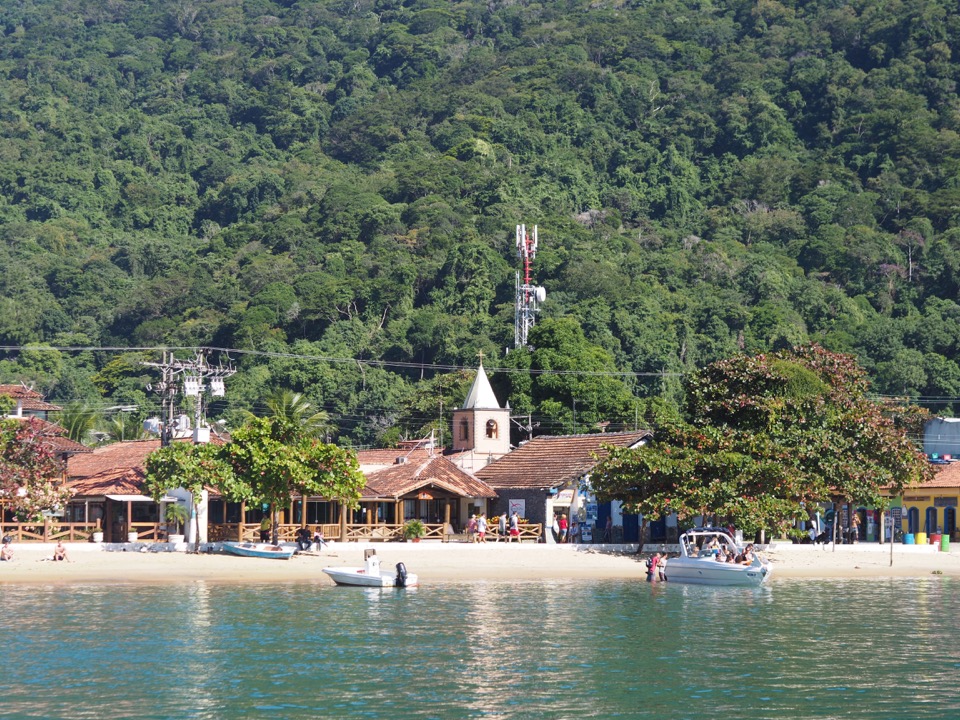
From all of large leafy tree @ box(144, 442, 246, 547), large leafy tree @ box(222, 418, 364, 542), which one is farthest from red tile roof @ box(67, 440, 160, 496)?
large leafy tree @ box(222, 418, 364, 542)

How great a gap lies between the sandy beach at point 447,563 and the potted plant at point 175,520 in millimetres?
2466

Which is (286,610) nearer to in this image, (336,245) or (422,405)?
(422,405)

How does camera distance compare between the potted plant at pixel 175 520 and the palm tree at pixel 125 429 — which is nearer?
the potted plant at pixel 175 520

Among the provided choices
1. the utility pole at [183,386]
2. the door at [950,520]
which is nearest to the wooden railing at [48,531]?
the utility pole at [183,386]

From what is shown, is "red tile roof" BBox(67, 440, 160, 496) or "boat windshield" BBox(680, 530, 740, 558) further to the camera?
"red tile roof" BBox(67, 440, 160, 496)

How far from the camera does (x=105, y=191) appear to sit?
188 meters

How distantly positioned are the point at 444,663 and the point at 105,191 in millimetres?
165183

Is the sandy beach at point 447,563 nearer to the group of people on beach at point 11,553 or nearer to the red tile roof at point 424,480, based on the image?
the group of people on beach at point 11,553

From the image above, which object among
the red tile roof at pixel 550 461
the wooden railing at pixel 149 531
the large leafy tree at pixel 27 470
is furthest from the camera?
the red tile roof at pixel 550 461

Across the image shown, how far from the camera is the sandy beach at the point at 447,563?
49625 mm

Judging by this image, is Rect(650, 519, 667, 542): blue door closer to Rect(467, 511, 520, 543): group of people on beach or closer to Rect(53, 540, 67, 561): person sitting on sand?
Rect(467, 511, 520, 543): group of people on beach

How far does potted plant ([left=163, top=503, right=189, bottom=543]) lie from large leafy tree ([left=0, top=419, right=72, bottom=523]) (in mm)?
3968

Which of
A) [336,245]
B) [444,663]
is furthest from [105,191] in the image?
[444,663]

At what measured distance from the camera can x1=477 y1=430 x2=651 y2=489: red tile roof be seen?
205 ft
